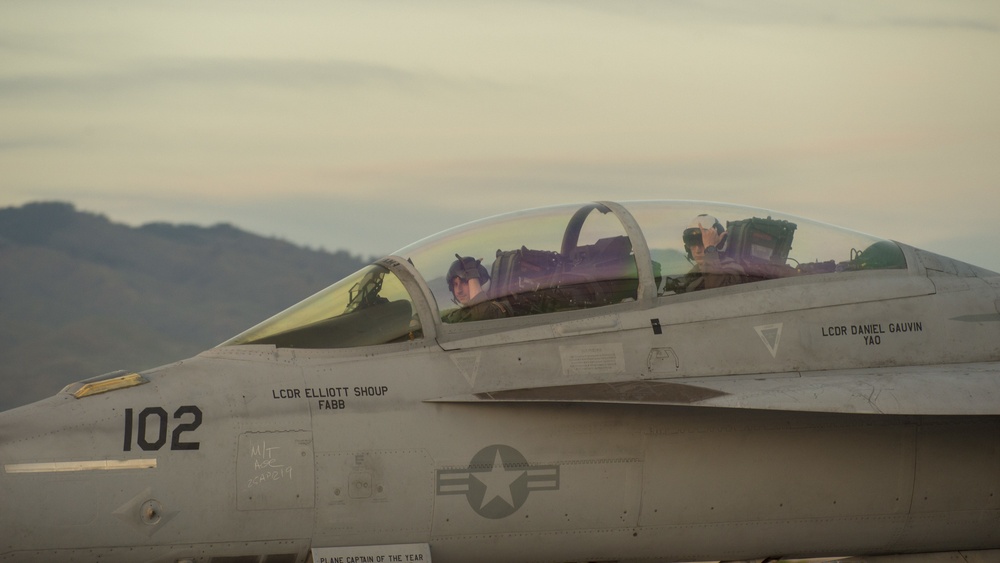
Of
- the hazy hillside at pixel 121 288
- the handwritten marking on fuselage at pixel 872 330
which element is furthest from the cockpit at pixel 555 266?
the hazy hillside at pixel 121 288

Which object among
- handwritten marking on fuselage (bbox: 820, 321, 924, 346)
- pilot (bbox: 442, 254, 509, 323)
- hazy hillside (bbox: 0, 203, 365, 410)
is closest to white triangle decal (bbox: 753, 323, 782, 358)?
handwritten marking on fuselage (bbox: 820, 321, 924, 346)

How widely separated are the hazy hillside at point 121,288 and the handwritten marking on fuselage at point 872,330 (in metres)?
64.0

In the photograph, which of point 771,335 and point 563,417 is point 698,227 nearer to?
point 771,335

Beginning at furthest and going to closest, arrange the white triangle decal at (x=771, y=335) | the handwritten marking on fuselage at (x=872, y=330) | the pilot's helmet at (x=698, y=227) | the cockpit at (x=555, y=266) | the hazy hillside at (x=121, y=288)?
the hazy hillside at (x=121, y=288) → the pilot's helmet at (x=698, y=227) → the handwritten marking on fuselage at (x=872, y=330) → the white triangle decal at (x=771, y=335) → the cockpit at (x=555, y=266)

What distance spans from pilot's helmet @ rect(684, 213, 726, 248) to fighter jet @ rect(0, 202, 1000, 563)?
3 centimetres

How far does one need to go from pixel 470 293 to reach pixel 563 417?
1.11 m

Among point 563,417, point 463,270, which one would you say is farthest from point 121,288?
point 563,417

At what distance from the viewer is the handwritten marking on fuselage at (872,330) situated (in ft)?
28.8

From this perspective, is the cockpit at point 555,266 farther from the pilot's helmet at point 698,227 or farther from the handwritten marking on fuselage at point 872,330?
the handwritten marking on fuselage at point 872,330

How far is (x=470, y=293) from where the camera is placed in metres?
8.57

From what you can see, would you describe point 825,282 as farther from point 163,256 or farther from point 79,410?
point 163,256

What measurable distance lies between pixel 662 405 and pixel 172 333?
87496 millimetres

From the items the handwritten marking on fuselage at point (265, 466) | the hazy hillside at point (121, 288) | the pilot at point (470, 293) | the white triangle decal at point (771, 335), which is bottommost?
the hazy hillside at point (121, 288)

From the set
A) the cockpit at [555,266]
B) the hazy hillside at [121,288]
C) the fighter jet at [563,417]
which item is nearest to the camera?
the fighter jet at [563,417]
